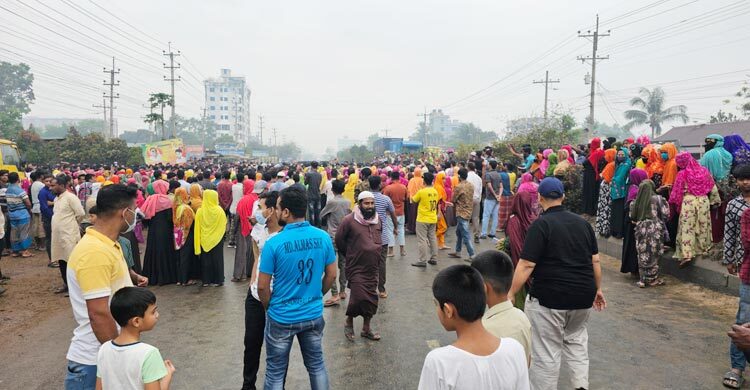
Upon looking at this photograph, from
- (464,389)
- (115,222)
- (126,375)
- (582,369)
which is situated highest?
(115,222)

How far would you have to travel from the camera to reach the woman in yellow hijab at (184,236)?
8102mm

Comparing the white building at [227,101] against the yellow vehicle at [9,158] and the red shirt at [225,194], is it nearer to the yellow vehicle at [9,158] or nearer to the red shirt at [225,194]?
the yellow vehicle at [9,158]

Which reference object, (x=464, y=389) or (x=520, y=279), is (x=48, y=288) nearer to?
(x=520, y=279)

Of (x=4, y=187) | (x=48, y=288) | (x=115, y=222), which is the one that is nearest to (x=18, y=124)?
(x=4, y=187)

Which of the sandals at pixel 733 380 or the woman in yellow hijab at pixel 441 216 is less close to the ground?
the woman in yellow hijab at pixel 441 216

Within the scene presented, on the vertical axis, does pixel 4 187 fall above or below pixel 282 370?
above

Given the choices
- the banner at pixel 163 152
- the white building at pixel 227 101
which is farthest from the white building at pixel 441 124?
the banner at pixel 163 152

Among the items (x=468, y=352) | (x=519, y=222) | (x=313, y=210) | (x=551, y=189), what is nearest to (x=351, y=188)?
(x=313, y=210)

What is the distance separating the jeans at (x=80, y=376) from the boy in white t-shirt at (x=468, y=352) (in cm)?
208

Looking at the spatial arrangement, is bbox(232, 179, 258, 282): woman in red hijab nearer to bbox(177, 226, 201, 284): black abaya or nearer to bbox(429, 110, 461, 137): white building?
bbox(177, 226, 201, 284): black abaya

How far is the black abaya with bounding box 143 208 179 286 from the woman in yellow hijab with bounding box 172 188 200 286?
205 millimetres

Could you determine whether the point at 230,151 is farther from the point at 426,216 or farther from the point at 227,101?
the point at 227,101

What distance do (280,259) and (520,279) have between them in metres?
1.81

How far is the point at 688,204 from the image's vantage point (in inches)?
299
